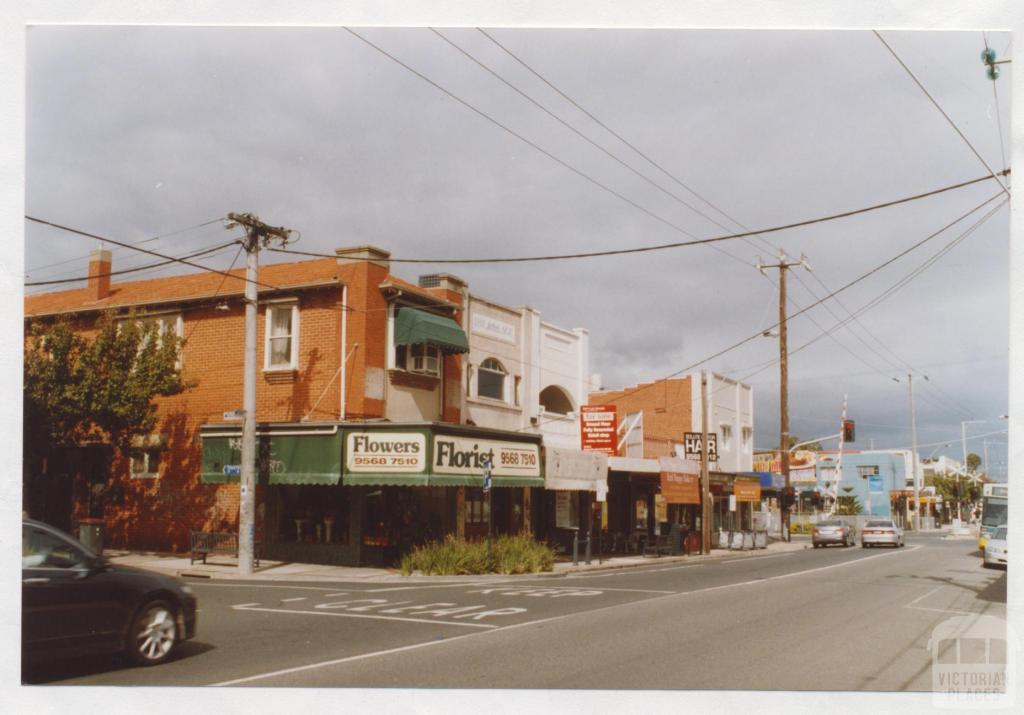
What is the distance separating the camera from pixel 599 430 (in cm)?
2919

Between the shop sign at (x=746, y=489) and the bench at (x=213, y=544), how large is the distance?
2465cm

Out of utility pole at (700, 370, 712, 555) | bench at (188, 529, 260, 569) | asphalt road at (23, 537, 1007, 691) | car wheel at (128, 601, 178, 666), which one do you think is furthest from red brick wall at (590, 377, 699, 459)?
car wheel at (128, 601, 178, 666)

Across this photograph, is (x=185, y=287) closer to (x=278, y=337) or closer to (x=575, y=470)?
(x=278, y=337)

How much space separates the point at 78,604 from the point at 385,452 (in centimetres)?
1365

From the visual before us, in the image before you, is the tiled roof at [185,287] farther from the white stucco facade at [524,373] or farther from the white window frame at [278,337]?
the white stucco facade at [524,373]

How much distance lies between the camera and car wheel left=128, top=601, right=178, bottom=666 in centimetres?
917

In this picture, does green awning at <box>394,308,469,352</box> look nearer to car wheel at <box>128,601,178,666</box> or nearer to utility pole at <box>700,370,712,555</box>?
utility pole at <box>700,370,712,555</box>

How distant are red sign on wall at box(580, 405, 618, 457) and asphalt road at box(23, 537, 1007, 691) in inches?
350

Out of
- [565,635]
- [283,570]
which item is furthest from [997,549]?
[283,570]

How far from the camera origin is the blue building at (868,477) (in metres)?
64.9

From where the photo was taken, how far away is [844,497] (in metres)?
69.0

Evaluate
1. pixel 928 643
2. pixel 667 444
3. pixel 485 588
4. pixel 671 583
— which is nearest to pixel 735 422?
pixel 667 444

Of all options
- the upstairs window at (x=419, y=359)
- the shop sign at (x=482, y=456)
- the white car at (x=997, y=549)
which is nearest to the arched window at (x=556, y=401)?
the shop sign at (x=482, y=456)

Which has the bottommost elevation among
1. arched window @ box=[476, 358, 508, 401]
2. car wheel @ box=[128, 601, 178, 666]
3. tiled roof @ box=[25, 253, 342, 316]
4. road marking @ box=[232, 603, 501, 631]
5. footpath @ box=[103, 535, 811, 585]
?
footpath @ box=[103, 535, 811, 585]
